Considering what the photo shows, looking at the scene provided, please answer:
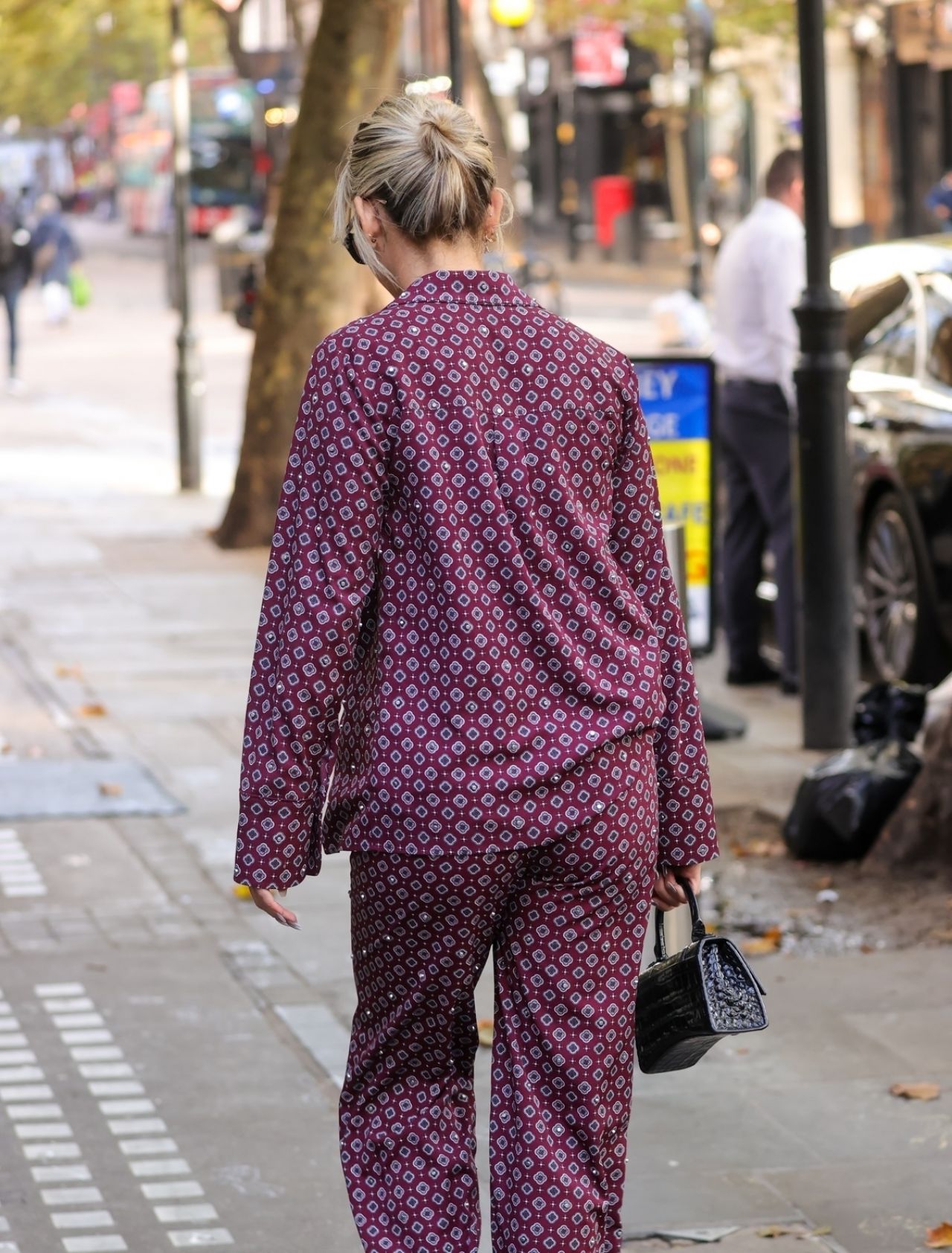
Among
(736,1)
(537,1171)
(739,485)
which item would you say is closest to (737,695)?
(739,485)

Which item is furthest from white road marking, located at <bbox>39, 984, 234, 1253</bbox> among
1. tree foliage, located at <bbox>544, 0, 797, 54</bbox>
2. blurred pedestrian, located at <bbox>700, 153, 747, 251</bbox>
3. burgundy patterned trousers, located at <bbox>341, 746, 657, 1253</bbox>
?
blurred pedestrian, located at <bbox>700, 153, 747, 251</bbox>

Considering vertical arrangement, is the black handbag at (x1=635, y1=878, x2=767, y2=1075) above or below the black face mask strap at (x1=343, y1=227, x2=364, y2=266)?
below

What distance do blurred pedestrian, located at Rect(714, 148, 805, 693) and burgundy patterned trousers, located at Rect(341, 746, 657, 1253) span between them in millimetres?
6216

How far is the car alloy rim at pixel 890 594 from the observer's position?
9180mm

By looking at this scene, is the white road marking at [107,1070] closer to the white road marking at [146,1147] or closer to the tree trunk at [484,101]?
the white road marking at [146,1147]

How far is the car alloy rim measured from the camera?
30.1 feet

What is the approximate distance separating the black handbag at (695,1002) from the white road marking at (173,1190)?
140 cm

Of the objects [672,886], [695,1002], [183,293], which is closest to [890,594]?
[672,886]

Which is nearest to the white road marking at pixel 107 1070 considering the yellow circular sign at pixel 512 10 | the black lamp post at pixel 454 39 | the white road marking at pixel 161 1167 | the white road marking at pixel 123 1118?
the white road marking at pixel 123 1118

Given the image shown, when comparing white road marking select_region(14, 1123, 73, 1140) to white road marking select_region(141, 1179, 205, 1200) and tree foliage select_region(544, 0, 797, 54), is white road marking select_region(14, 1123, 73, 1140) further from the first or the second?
tree foliage select_region(544, 0, 797, 54)

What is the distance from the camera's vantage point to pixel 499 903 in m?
3.01

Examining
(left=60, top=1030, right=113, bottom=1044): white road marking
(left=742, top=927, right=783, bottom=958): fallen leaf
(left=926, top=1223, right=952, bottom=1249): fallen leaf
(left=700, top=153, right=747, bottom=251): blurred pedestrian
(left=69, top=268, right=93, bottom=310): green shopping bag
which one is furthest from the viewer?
(left=700, top=153, right=747, bottom=251): blurred pedestrian

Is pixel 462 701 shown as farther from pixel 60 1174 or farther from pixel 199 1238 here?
pixel 60 1174

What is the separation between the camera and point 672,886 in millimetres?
3307
